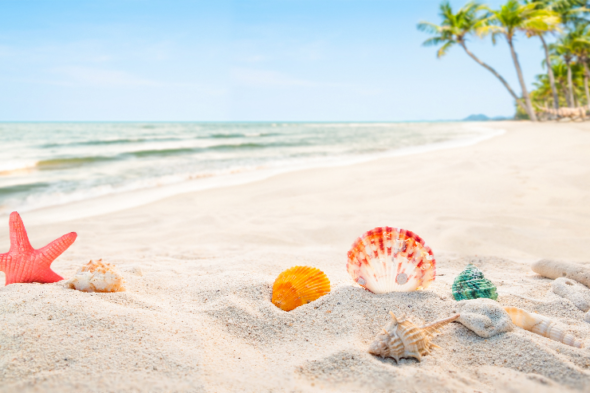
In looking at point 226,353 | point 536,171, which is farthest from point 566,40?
point 226,353

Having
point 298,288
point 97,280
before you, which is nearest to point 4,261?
point 97,280

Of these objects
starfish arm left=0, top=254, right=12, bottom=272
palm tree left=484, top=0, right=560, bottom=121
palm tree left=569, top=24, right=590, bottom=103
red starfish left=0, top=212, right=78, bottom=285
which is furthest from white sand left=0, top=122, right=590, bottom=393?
palm tree left=569, top=24, right=590, bottom=103

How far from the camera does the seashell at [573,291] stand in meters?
2.00

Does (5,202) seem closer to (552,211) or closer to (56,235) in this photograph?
(56,235)

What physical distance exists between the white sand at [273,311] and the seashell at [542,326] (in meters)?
0.05

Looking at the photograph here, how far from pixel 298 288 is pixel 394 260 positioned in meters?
0.55

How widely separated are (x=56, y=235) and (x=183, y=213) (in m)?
1.47

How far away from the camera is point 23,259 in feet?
7.21

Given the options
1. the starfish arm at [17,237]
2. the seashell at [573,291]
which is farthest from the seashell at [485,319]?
the starfish arm at [17,237]

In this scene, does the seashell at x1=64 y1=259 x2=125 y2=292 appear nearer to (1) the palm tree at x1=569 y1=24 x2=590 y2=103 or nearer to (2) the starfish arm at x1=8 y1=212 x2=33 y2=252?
(2) the starfish arm at x1=8 y1=212 x2=33 y2=252

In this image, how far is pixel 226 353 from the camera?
1633 mm

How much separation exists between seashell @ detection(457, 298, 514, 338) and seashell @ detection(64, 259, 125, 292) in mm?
1810

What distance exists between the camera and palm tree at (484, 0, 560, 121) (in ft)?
76.2

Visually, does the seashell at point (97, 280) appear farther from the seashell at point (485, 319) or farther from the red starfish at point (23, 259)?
the seashell at point (485, 319)
